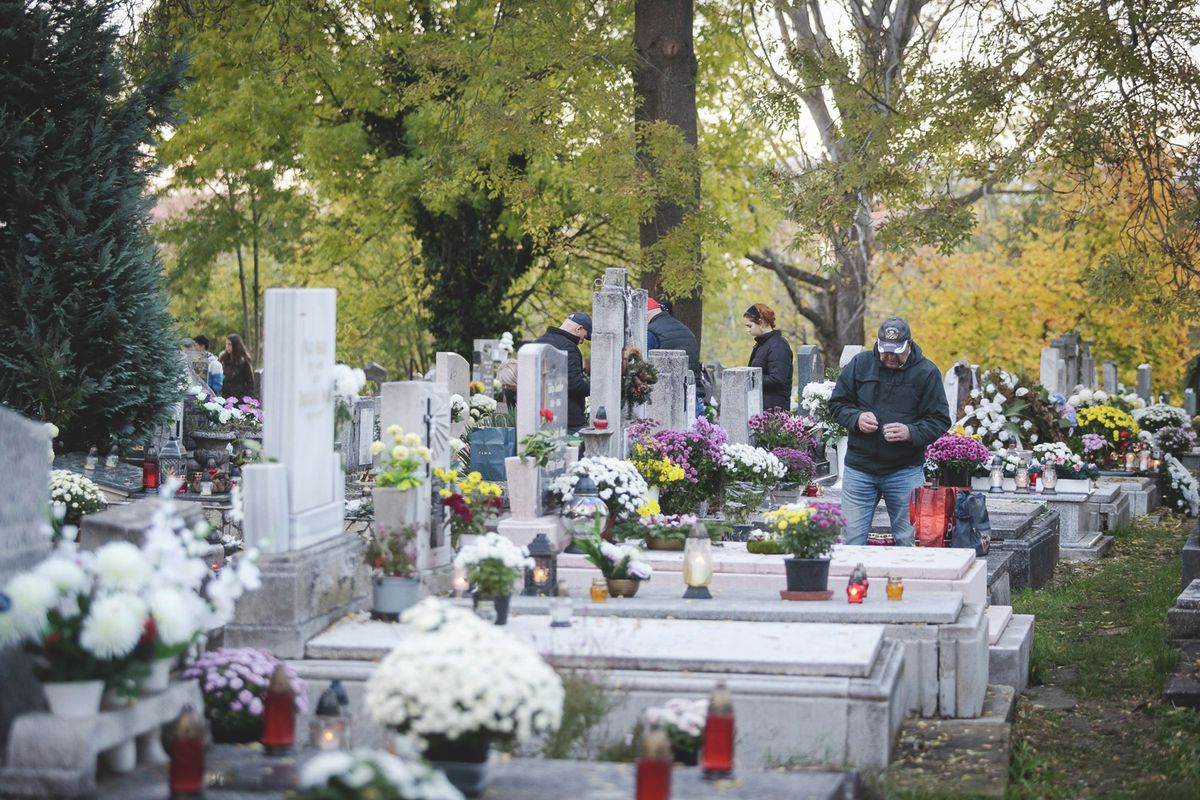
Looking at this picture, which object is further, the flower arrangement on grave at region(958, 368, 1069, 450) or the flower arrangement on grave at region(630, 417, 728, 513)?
the flower arrangement on grave at region(958, 368, 1069, 450)

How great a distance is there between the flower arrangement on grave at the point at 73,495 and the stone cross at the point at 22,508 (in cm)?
534

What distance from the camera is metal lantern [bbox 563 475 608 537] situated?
1068 cm

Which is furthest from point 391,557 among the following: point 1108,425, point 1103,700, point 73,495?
point 1108,425

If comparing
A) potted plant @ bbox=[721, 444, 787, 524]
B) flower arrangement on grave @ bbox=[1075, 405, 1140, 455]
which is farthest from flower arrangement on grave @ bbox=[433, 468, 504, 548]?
flower arrangement on grave @ bbox=[1075, 405, 1140, 455]

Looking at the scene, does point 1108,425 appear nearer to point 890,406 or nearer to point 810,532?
point 890,406

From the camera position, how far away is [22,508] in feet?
20.4

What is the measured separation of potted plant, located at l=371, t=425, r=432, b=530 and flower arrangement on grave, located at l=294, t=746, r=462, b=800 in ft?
14.6

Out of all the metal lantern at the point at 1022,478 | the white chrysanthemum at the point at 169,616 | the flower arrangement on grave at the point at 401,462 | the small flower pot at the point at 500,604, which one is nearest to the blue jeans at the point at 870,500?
the flower arrangement on grave at the point at 401,462

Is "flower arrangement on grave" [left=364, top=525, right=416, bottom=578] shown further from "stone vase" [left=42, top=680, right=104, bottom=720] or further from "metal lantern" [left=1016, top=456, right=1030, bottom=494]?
"metal lantern" [left=1016, top=456, right=1030, bottom=494]

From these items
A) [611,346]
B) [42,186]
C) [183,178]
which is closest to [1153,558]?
[611,346]

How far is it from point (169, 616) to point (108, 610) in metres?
0.26

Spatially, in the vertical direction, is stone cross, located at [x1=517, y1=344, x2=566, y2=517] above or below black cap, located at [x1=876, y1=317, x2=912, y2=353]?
below

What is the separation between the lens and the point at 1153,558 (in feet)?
51.9

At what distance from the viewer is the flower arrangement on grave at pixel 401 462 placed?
909 centimetres
